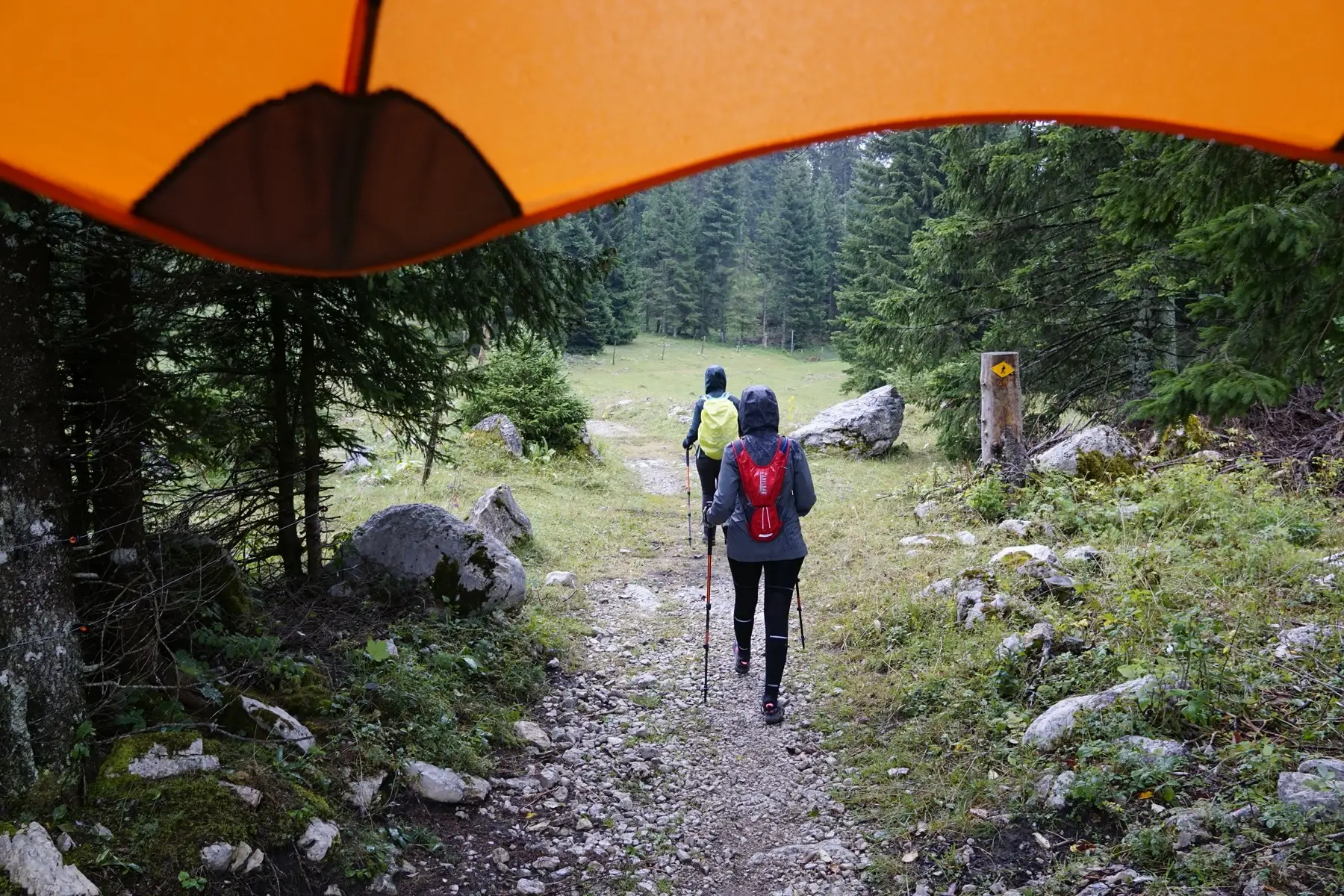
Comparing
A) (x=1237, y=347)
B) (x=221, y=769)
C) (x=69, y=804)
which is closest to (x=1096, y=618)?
(x=1237, y=347)

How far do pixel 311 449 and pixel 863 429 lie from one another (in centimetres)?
1298

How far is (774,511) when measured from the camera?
16.8 ft

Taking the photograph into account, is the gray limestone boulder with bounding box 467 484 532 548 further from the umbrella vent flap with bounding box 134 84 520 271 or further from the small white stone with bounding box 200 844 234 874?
the umbrella vent flap with bounding box 134 84 520 271

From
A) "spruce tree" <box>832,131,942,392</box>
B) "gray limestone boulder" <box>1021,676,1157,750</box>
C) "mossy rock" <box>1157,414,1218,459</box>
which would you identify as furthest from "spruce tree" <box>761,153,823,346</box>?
"gray limestone boulder" <box>1021,676,1157,750</box>

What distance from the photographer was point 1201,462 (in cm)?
809

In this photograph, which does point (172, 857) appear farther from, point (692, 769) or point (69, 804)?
point (692, 769)

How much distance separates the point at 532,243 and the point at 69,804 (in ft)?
13.7

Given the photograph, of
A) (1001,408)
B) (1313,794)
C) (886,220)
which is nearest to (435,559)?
(1313,794)

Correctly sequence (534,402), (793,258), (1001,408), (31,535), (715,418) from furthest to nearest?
(793,258) → (534,402) → (1001,408) → (715,418) → (31,535)

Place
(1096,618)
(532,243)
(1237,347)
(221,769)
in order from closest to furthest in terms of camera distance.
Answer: (221,769) → (1237,347) → (1096,618) → (532,243)

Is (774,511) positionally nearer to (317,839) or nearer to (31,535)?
(317,839)

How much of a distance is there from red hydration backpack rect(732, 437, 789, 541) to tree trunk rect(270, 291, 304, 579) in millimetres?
3040

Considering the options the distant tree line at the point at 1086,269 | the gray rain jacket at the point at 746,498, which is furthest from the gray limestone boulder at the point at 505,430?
the gray rain jacket at the point at 746,498

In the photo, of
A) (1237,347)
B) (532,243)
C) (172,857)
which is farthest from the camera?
(532,243)
